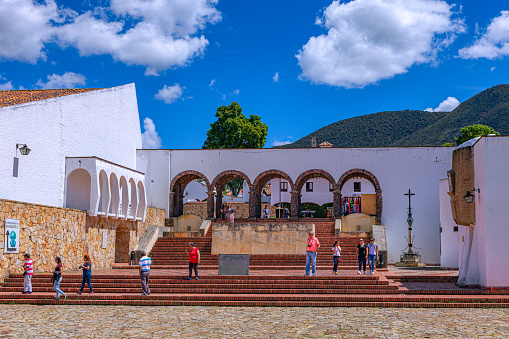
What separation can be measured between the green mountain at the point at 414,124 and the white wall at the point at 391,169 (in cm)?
4452

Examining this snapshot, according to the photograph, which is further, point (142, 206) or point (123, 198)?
point (142, 206)

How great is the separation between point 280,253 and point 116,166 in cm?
791

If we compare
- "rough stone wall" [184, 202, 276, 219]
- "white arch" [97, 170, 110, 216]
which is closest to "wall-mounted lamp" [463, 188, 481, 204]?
"white arch" [97, 170, 110, 216]

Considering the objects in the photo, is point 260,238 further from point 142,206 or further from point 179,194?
point 179,194

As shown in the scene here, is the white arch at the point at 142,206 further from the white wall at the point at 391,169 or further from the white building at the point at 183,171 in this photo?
the white wall at the point at 391,169

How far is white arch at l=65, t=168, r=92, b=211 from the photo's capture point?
2308cm

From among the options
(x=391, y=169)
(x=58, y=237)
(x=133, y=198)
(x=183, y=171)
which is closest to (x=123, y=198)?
(x=133, y=198)

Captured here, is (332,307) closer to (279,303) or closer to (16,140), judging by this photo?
(279,303)

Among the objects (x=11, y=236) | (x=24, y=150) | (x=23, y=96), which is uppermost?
(x=23, y=96)

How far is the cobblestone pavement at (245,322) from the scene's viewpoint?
10.0m

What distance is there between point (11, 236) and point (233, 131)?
30993mm

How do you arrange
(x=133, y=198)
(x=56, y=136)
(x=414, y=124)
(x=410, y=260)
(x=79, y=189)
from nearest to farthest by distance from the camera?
(x=56, y=136), (x=79, y=189), (x=133, y=198), (x=410, y=260), (x=414, y=124)

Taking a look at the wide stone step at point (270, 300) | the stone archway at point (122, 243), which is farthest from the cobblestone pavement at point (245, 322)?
the stone archway at point (122, 243)

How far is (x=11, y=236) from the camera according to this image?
1714 centimetres
